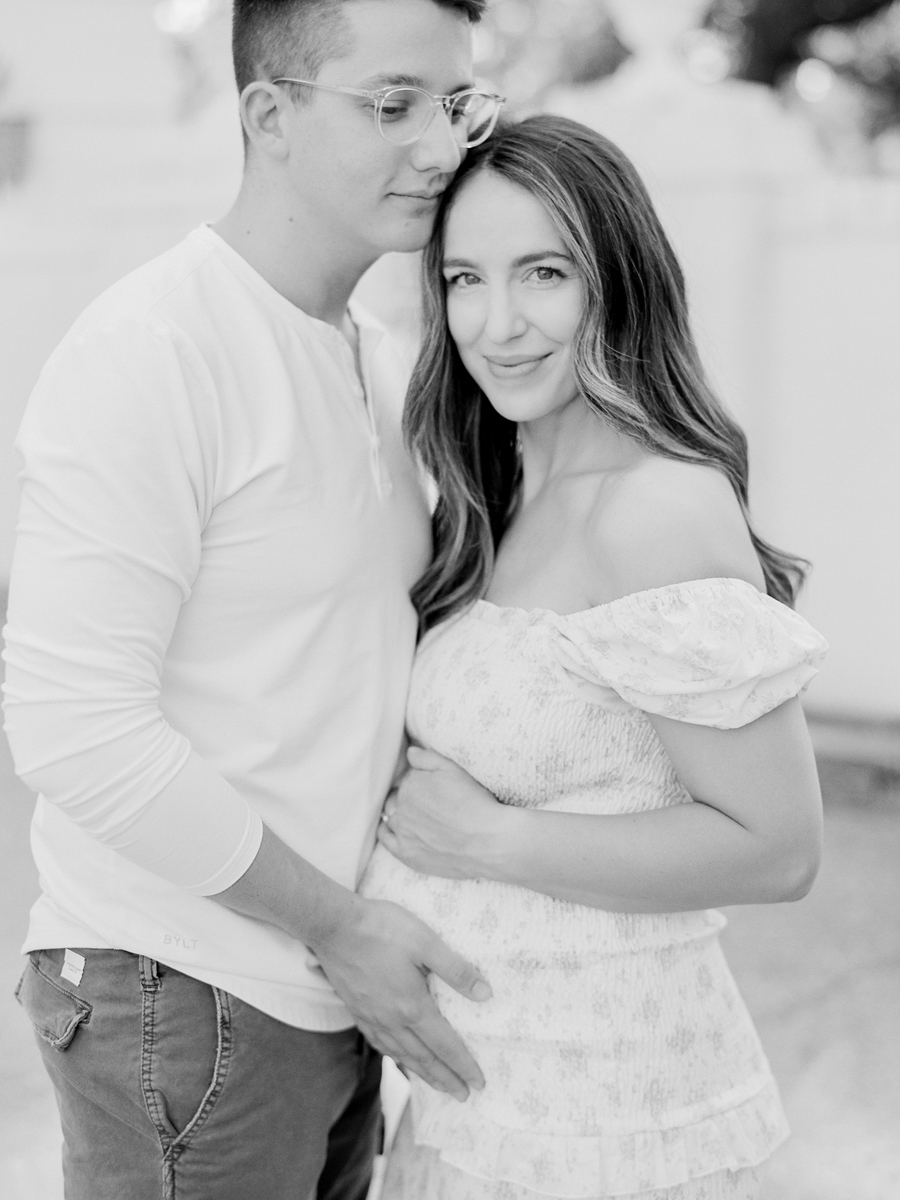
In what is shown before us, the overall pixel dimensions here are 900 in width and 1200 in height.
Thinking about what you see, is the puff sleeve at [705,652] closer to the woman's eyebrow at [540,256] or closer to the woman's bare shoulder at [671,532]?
the woman's bare shoulder at [671,532]

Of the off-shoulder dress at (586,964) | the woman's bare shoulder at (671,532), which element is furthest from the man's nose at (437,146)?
the off-shoulder dress at (586,964)

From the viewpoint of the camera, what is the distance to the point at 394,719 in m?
1.65

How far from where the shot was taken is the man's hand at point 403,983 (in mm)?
1527

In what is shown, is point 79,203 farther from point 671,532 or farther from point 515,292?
point 671,532

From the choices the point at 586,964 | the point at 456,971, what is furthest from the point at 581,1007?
the point at 456,971

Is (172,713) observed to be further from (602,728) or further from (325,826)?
(602,728)

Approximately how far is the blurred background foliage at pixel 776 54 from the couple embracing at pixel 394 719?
783 centimetres

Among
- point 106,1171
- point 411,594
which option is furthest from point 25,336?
point 106,1171

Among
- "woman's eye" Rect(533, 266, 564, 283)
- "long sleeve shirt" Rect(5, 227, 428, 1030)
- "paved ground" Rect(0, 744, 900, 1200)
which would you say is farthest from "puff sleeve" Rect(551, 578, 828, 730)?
"paved ground" Rect(0, 744, 900, 1200)

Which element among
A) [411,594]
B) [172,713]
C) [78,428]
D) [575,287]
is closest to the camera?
[78,428]

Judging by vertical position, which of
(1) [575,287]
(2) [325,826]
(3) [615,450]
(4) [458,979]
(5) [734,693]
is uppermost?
(1) [575,287]

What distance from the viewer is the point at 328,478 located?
5.13ft

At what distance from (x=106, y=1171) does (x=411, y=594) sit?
2.58ft

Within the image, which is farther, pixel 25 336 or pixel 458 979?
pixel 25 336
